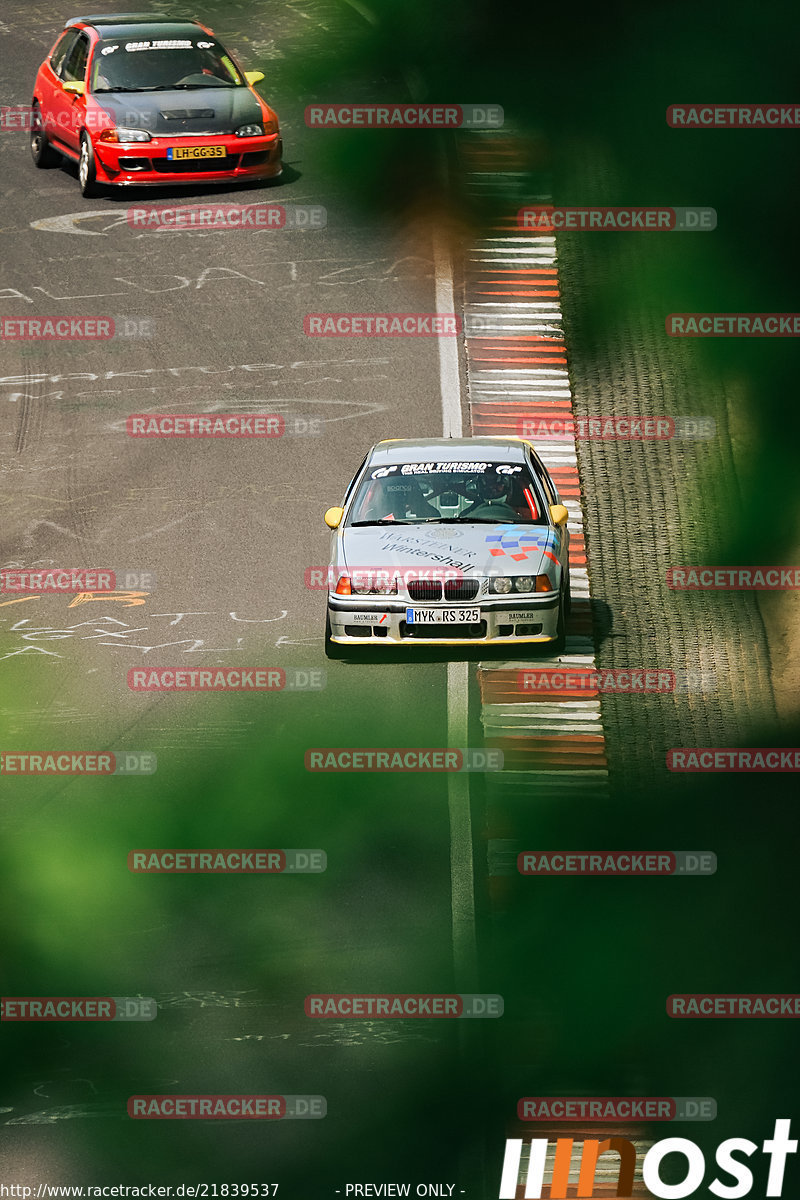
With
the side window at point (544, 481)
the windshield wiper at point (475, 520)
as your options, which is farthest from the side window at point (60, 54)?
the windshield wiper at point (475, 520)

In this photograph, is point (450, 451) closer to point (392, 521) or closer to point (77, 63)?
point (392, 521)

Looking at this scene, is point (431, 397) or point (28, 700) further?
point (431, 397)

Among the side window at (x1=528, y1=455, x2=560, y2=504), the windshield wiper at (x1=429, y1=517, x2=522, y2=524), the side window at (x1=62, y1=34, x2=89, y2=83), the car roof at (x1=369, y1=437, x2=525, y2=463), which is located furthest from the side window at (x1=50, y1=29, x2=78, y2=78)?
the windshield wiper at (x1=429, y1=517, x2=522, y2=524)

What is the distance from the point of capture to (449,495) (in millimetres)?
11867

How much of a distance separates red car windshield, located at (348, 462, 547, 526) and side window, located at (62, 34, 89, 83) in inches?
270

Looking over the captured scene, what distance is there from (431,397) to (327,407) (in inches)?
A: 51.7

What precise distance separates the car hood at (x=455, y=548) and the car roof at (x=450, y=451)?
33.1 inches

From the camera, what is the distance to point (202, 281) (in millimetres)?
20172

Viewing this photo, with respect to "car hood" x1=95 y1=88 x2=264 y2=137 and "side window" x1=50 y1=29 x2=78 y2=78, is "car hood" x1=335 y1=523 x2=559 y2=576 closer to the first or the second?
"car hood" x1=95 y1=88 x2=264 y2=137

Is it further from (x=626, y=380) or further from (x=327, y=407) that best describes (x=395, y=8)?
(x=327, y=407)

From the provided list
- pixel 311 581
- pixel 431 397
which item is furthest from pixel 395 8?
pixel 431 397

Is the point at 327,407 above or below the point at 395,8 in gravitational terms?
above

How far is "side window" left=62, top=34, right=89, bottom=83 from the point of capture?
1595cm

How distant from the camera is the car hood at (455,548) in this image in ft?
36.3
